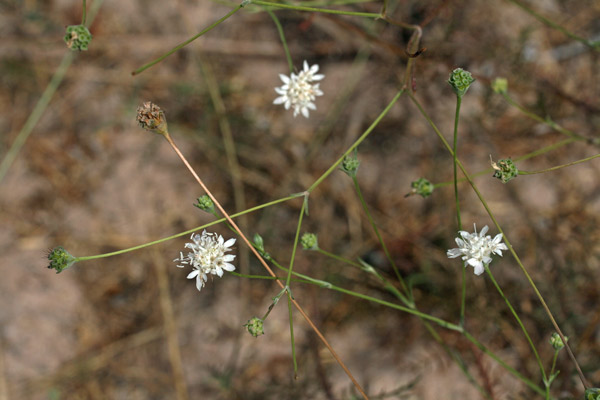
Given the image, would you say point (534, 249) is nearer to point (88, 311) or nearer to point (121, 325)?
point (121, 325)

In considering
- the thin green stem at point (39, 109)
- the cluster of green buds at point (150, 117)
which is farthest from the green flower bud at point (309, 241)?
the thin green stem at point (39, 109)

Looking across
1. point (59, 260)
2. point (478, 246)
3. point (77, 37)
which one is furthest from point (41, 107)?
point (478, 246)

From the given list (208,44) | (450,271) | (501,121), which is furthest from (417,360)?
(208,44)

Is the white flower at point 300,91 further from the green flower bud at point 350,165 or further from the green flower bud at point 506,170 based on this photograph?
the green flower bud at point 506,170

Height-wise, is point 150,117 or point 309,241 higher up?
point 150,117

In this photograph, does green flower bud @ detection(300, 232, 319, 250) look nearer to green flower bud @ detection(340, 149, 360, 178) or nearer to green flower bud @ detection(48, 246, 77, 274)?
green flower bud @ detection(340, 149, 360, 178)

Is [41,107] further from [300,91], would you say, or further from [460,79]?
[460,79]

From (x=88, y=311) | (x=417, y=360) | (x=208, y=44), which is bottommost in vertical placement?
(x=417, y=360)

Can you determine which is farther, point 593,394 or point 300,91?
point 300,91
